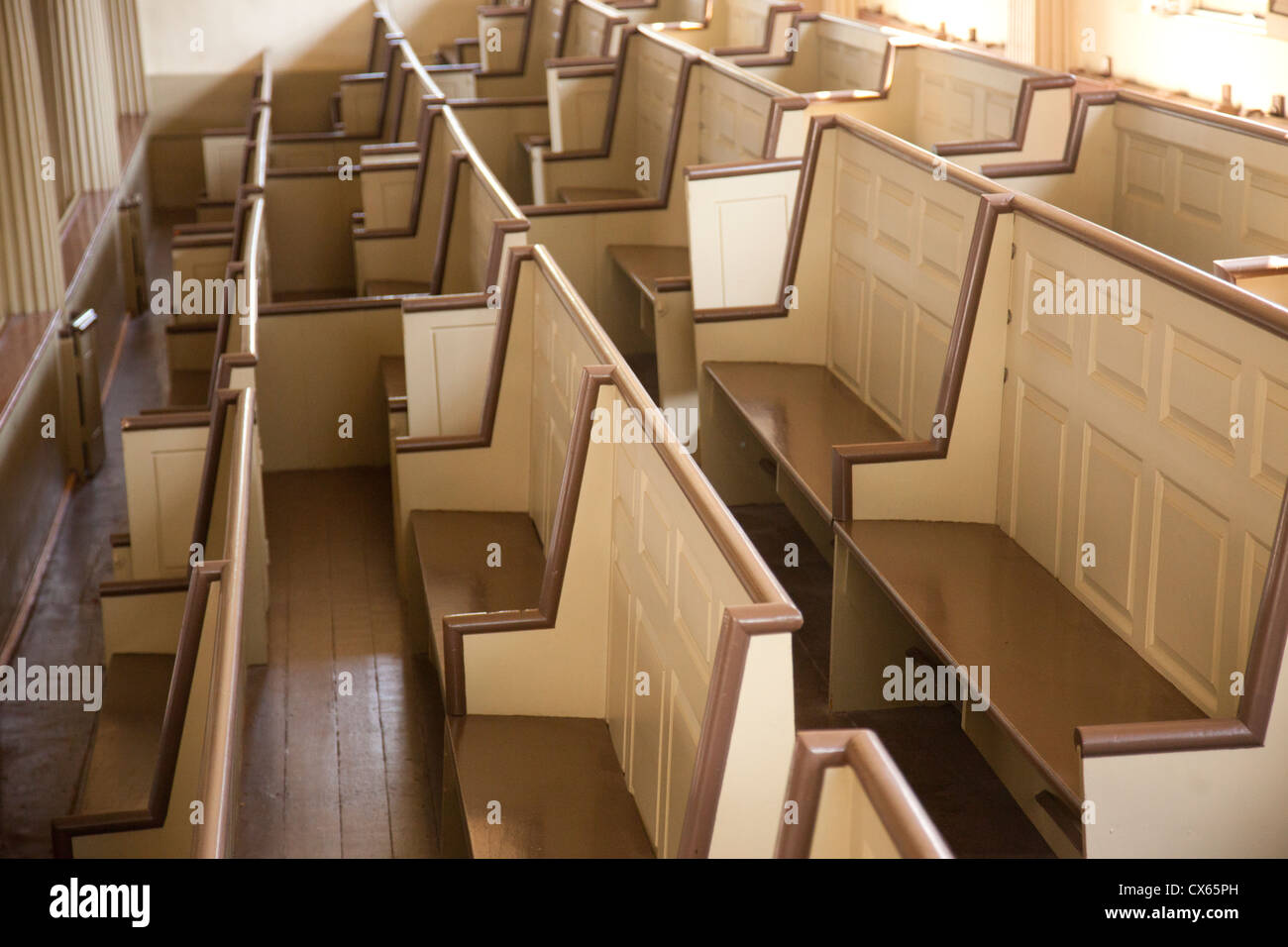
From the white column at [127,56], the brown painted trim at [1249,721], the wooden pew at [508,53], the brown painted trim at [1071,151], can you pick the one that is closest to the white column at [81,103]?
the white column at [127,56]

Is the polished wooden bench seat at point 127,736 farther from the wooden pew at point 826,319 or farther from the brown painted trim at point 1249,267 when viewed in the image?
the brown painted trim at point 1249,267

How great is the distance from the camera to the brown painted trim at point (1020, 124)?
211 inches

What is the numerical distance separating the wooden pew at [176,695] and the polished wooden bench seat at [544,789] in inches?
20.1

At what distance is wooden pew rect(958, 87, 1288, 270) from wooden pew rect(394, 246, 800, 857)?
1871 millimetres

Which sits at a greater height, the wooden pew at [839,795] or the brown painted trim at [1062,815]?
the wooden pew at [839,795]

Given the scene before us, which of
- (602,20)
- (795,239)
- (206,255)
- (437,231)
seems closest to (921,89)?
(795,239)

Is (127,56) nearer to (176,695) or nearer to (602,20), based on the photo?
(602,20)

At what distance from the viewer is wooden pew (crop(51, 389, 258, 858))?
2.82m

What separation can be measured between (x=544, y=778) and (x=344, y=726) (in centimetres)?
114

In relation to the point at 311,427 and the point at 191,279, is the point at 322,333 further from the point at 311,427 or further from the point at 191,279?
the point at 191,279

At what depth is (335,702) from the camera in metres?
4.11

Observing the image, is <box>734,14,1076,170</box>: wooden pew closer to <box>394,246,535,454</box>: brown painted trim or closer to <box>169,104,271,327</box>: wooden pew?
<box>394,246,535,454</box>: brown painted trim

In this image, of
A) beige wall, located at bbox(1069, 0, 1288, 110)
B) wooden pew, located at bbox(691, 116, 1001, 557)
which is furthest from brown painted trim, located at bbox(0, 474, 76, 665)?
beige wall, located at bbox(1069, 0, 1288, 110)
